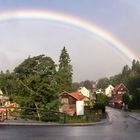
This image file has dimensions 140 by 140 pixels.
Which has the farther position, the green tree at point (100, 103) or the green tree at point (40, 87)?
the green tree at point (100, 103)

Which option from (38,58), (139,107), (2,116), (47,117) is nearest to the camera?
(2,116)

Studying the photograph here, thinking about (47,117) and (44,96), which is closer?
(47,117)

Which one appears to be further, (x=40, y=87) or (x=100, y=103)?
(x=100, y=103)

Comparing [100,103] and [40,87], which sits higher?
[40,87]

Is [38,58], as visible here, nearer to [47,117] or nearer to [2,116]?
[47,117]

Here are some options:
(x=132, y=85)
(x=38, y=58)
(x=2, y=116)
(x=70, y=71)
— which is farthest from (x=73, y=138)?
(x=70, y=71)

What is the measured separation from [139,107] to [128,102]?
461cm

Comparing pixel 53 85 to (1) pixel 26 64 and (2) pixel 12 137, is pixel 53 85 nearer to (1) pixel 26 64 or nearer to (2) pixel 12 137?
(1) pixel 26 64

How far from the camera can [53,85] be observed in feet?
166

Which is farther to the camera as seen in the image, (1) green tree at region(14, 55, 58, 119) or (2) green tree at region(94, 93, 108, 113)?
(2) green tree at region(94, 93, 108, 113)

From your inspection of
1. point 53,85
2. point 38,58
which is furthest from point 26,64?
point 53,85

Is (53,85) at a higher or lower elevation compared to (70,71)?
lower

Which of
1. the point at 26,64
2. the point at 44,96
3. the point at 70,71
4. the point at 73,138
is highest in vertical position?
the point at 70,71

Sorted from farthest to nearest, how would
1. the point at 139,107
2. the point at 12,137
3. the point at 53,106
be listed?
the point at 139,107, the point at 53,106, the point at 12,137
